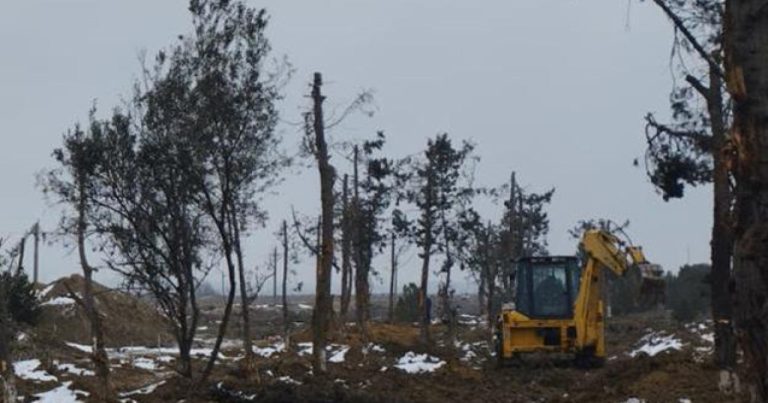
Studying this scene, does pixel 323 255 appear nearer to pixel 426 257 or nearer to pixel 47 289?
pixel 426 257

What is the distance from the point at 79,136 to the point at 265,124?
13.2 ft

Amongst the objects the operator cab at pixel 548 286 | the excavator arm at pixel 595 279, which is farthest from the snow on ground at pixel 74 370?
the excavator arm at pixel 595 279

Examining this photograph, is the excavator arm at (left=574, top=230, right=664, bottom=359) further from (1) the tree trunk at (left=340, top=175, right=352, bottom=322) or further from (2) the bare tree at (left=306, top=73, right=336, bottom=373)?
(1) the tree trunk at (left=340, top=175, right=352, bottom=322)

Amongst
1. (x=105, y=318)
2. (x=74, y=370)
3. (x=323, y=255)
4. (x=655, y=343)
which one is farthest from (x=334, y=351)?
(x=105, y=318)

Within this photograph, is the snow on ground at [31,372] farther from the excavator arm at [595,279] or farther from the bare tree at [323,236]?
the excavator arm at [595,279]

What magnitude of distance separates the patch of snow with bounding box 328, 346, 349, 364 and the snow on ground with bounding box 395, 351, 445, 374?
6.26 feet

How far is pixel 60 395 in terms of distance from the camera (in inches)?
1011

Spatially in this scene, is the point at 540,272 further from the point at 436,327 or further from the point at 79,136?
the point at 436,327

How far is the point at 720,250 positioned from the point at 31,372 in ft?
69.6

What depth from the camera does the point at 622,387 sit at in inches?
805

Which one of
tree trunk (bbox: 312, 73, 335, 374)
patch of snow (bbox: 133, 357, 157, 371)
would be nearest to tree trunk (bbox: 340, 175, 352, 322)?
patch of snow (bbox: 133, 357, 157, 371)

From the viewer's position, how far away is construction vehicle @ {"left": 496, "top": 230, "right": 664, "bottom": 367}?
28953mm

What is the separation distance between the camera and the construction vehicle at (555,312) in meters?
29.0

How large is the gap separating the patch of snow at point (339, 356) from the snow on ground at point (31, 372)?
828 centimetres
